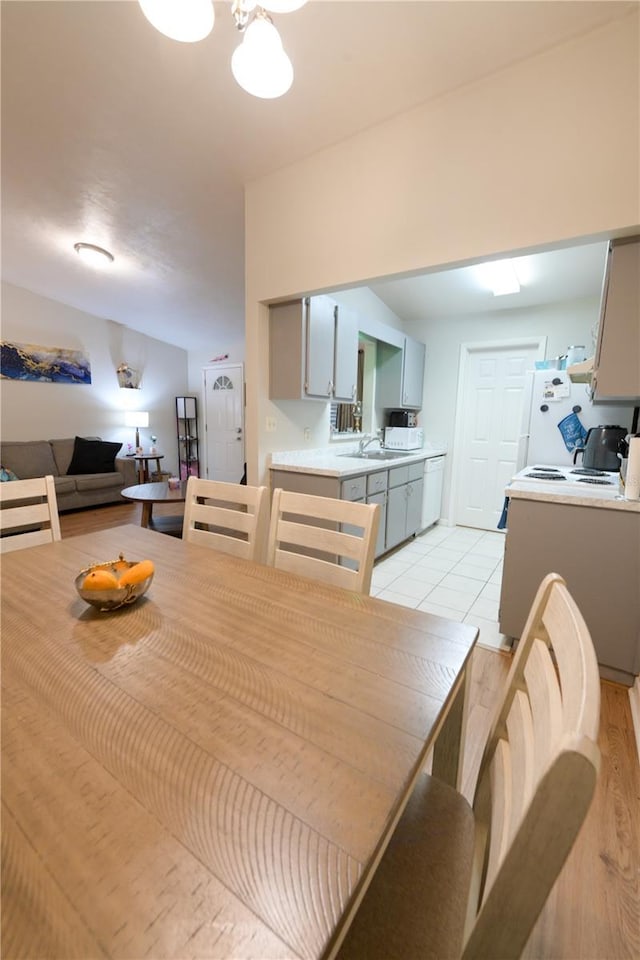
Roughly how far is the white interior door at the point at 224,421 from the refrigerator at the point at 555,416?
439 centimetres

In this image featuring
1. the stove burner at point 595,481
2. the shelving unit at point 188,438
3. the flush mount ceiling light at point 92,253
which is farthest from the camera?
the shelving unit at point 188,438

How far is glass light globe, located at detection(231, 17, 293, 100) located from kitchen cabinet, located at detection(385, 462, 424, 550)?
253 cm

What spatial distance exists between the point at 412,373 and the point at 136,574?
3.90 metres

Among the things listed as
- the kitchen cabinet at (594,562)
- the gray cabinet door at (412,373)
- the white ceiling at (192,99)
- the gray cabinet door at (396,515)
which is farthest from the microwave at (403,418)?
the kitchen cabinet at (594,562)

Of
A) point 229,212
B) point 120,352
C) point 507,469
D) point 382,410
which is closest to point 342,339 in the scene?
point 229,212

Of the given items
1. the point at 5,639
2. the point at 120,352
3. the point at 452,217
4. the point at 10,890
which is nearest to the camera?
the point at 10,890

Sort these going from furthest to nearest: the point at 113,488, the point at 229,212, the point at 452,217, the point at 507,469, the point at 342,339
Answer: the point at 113,488
the point at 507,469
the point at 342,339
the point at 229,212
the point at 452,217

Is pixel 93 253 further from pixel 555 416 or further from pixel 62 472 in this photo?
pixel 555 416

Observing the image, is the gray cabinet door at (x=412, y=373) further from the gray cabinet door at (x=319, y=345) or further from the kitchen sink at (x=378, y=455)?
the gray cabinet door at (x=319, y=345)

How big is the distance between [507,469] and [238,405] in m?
4.16

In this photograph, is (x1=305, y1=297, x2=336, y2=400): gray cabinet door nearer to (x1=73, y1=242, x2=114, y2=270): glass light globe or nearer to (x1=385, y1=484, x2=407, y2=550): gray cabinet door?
(x1=385, y1=484, x2=407, y2=550): gray cabinet door

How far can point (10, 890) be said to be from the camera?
426mm

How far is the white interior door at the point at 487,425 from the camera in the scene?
413 cm

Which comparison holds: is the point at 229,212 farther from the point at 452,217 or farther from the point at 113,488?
the point at 113,488
